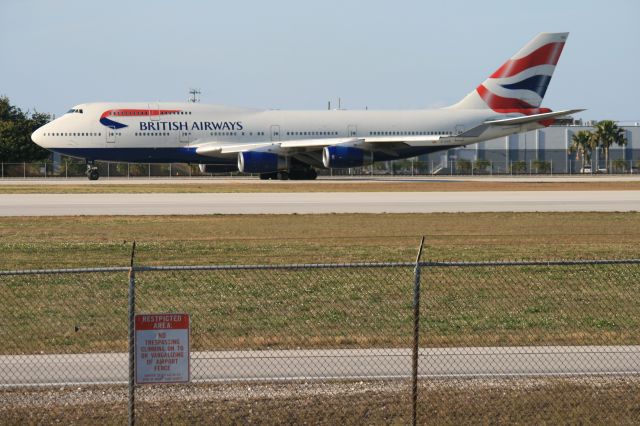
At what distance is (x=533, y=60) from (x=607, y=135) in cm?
4645

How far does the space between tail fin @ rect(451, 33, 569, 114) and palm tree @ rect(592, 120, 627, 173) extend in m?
44.7

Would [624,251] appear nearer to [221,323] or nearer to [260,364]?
[221,323]

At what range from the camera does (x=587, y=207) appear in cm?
3728

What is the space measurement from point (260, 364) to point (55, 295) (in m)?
5.91

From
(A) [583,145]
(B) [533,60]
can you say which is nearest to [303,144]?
(B) [533,60]

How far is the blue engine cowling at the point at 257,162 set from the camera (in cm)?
5853

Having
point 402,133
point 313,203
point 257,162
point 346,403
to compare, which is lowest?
point 346,403

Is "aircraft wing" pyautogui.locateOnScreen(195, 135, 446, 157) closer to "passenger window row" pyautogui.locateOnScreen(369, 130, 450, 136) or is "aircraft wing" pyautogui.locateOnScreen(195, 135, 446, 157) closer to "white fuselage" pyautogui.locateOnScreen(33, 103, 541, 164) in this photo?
"white fuselage" pyautogui.locateOnScreen(33, 103, 541, 164)

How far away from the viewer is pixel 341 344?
1227 centimetres

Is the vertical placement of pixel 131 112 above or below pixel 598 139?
above

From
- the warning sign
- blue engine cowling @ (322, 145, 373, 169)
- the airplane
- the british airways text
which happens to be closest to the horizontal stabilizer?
the airplane

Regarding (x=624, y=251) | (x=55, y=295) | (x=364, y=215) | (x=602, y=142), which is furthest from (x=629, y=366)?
(x=602, y=142)

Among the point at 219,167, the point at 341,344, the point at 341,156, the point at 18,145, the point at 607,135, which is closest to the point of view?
the point at 341,344

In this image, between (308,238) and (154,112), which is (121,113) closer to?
(154,112)
